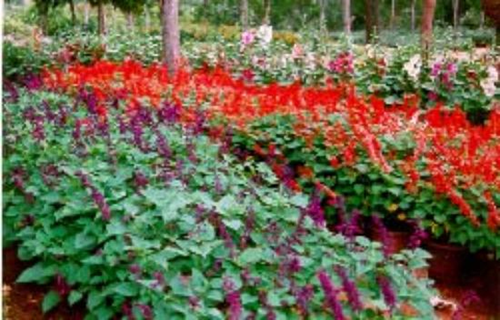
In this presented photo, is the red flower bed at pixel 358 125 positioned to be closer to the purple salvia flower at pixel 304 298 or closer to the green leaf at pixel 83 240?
the purple salvia flower at pixel 304 298

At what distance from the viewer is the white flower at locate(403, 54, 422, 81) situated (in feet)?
25.0

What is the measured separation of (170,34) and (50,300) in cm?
547

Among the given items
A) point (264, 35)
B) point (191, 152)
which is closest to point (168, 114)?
point (191, 152)

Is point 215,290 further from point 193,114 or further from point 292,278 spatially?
point 193,114

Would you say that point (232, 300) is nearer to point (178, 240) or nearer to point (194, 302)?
point (194, 302)

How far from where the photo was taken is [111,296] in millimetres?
3232

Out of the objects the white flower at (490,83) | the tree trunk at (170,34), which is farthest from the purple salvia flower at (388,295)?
the tree trunk at (170,34)

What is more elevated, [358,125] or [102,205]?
[358,125]

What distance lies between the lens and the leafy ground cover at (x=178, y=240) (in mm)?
2893

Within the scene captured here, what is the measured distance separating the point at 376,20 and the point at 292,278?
23180 millimetres

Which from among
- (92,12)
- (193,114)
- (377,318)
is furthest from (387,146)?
(92,12)

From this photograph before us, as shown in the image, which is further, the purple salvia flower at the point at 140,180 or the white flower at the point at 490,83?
the white flower at the point at 490,83

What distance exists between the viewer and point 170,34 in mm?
8562

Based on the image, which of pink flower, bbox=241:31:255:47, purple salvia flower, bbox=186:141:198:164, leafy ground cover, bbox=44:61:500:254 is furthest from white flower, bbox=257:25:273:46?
purple salvia flower, bbox=186:141:198:164
